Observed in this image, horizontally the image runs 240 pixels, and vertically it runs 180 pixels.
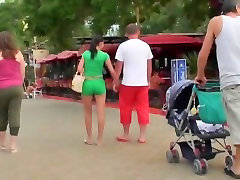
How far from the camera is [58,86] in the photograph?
26562mm

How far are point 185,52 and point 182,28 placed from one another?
1619cm

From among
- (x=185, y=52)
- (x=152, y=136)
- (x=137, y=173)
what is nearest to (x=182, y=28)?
(x=185, y=52)

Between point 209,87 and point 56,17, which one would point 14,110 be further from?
point 56,17

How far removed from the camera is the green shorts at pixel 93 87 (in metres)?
7.98

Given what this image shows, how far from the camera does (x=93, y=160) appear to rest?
7.06 m

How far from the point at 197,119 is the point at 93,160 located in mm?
1636

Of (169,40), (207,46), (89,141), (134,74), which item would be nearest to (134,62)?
(134,74)

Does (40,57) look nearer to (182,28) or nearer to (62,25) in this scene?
(182,28)

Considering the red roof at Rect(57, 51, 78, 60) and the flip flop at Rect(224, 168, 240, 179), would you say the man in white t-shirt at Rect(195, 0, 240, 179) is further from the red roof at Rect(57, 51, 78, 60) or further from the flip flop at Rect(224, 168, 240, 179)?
the red roof at Rect(57, 51, 78, 60)

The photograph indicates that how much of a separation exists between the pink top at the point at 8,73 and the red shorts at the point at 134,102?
1.68 metres

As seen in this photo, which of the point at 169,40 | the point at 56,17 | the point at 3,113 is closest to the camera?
the point at 3,113

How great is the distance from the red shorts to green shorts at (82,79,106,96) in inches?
15.0

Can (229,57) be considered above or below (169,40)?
above

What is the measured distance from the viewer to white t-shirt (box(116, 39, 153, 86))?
26.5 feet
